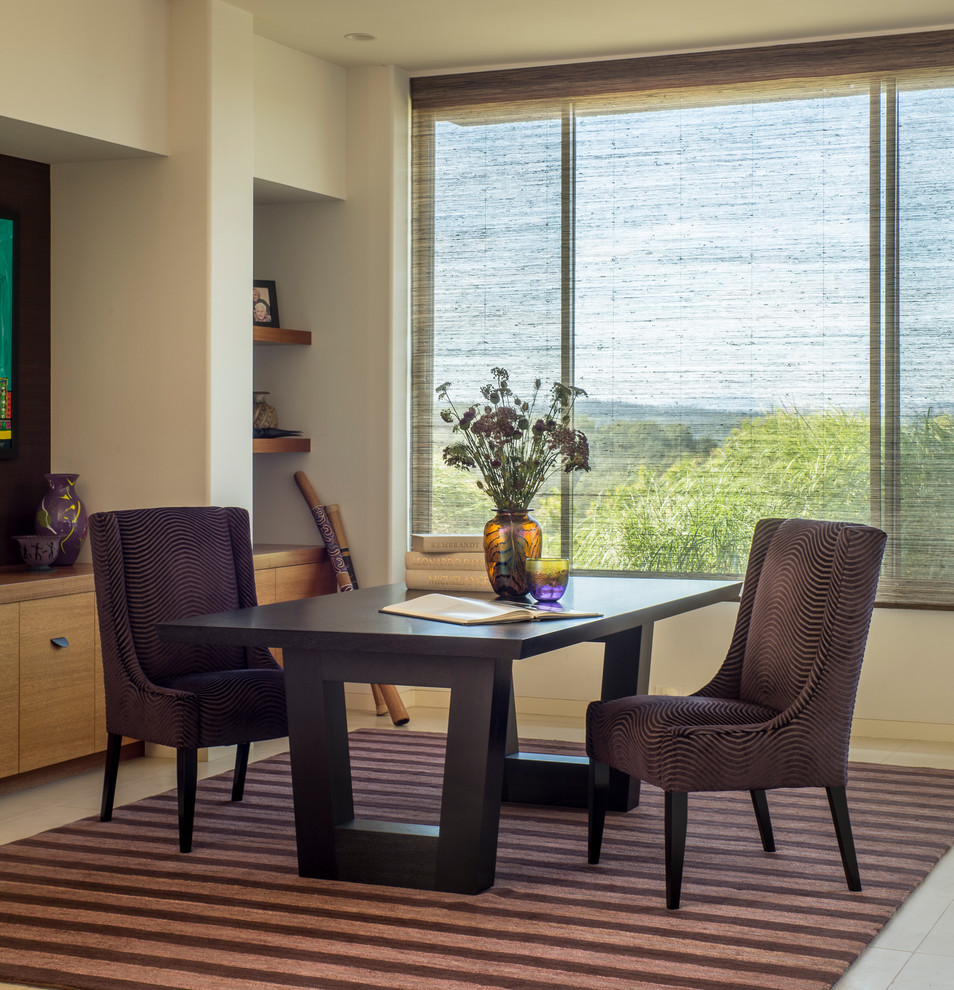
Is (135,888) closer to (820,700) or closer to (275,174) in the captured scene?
(820,700)

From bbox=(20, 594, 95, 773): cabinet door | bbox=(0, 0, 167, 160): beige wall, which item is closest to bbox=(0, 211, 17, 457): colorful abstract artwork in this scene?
bbox=(0, 0, 167, 160): beige wall

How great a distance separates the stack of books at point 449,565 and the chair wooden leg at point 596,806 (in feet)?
2.15

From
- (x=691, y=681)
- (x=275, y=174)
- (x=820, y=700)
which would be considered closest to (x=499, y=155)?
(x=275, y=174)

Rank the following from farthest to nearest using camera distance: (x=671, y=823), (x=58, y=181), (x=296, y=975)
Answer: (x=58, y=181) < (x=671, y=823) < (x=296, y=975)

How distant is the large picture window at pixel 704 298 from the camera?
4.95 metres

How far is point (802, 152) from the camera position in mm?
5090

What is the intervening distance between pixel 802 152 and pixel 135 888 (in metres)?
3.76

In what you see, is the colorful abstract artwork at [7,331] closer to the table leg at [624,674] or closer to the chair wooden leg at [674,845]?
the table leg at [624,674]

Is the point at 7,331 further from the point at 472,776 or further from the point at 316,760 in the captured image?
the point at 472,776

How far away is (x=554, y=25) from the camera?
491 centimetres

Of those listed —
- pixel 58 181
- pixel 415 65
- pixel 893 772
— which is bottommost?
pixel 893 772

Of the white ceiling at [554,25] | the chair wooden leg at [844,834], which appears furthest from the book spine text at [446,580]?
the white ceiling at [554,25]

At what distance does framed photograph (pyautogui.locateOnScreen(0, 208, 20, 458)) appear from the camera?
4.61 metres

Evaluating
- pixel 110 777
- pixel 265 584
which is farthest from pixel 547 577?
pixel 265 584
